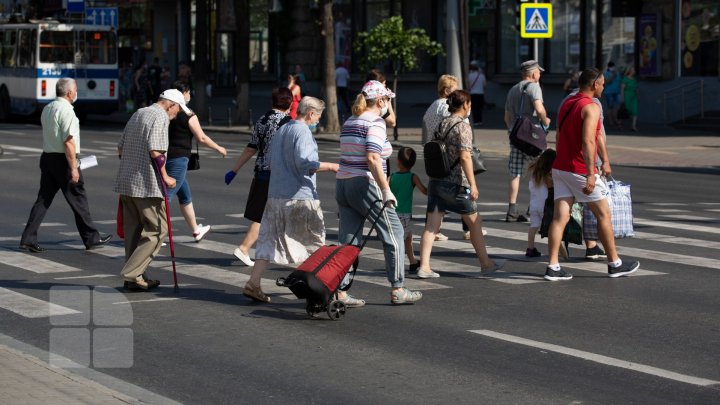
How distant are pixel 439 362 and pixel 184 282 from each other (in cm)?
391

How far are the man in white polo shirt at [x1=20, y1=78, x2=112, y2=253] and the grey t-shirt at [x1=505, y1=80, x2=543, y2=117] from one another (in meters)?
5.00

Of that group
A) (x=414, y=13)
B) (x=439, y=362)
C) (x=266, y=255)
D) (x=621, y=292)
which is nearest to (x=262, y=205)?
(x=266, y=255)

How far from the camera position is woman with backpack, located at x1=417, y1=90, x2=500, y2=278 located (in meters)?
11.8

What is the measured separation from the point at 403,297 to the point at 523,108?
5.83 meters

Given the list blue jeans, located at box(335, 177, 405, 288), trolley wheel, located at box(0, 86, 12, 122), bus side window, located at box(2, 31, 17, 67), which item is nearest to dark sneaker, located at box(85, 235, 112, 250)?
blue jeans, located at box(335, 177, 405, 288)

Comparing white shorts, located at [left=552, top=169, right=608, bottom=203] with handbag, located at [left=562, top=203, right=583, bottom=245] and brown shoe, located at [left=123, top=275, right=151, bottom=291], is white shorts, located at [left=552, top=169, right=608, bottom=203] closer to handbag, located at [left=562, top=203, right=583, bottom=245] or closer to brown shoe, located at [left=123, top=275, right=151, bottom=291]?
handbag, located at [left=562, top=203, right=583, bottom=245]

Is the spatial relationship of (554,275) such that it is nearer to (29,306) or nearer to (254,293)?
(254,293)

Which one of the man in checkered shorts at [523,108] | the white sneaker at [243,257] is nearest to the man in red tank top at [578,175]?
the white sneaker at [243,257]

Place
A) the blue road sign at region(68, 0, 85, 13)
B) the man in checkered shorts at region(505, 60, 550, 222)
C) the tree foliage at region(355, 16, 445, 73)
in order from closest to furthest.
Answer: the man in checkered shorts at region(505, 60, 550, 222) < the tree foliage at region(355, 16, 445, 73) < the blue road sign at region(68, 0, 85, 13)

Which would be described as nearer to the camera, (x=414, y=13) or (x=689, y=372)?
(x=689, y=372)

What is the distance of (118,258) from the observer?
1355 centimetres

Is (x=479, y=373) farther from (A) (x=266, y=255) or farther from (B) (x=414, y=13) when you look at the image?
(B) (x=414, y=13)

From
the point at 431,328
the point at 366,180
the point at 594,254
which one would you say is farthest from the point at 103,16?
the point at 431,328

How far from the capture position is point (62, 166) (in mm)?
14125
